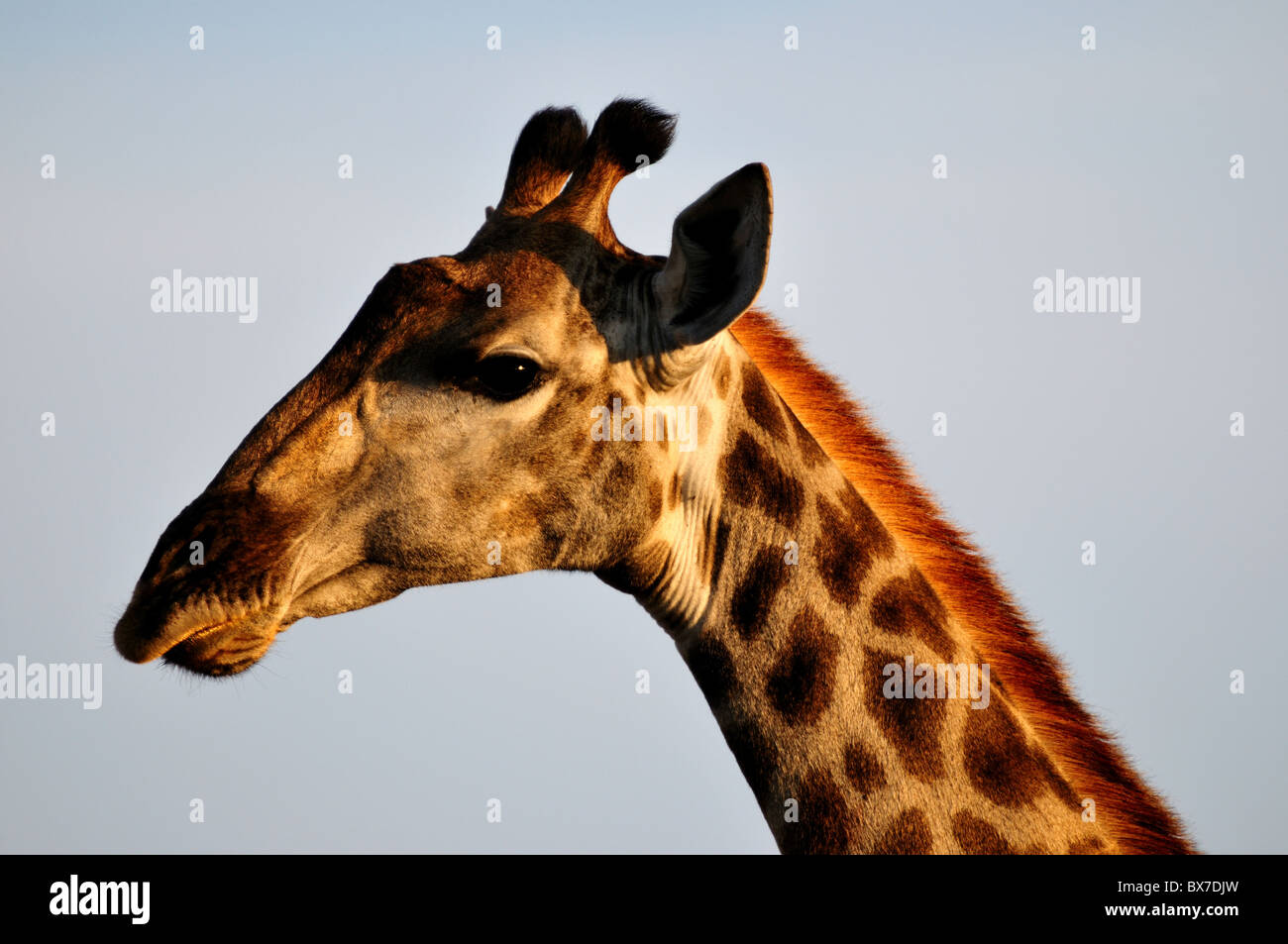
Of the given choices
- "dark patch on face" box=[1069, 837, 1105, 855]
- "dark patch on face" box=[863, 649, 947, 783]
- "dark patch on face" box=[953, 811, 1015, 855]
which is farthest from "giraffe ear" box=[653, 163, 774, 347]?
"dark patch on face" box=[1069, 837, 1105, 855]

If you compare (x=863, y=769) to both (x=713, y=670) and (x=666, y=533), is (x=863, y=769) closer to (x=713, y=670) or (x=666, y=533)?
(x=713, y=670)

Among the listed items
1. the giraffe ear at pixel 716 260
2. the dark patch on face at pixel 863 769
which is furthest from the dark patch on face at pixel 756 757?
the giraffe ear at pixel 716 260

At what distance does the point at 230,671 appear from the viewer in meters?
6.17

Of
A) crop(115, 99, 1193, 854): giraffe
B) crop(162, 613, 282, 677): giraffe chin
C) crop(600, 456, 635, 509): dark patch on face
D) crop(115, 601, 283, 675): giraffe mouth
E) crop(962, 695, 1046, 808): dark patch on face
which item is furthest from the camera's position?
crop(600, 456, 635, 509): dark patch on face

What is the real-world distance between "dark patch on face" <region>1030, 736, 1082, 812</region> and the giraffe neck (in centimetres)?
1

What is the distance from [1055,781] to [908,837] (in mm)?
896

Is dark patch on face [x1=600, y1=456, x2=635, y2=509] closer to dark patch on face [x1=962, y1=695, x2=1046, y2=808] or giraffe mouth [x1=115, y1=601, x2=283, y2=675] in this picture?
giraffe mouth [x1=115, y1=601, x2=283, y2=675]

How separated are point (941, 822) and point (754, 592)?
1.37m


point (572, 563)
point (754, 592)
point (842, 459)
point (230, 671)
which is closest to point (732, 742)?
point (754, 592)

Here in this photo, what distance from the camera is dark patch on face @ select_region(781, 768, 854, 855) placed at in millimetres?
6188

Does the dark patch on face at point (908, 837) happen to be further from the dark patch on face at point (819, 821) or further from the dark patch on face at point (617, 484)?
the dark patch on face at point (617, 484)

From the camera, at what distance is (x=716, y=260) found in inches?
256

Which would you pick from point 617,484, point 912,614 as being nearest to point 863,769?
point 912,614
